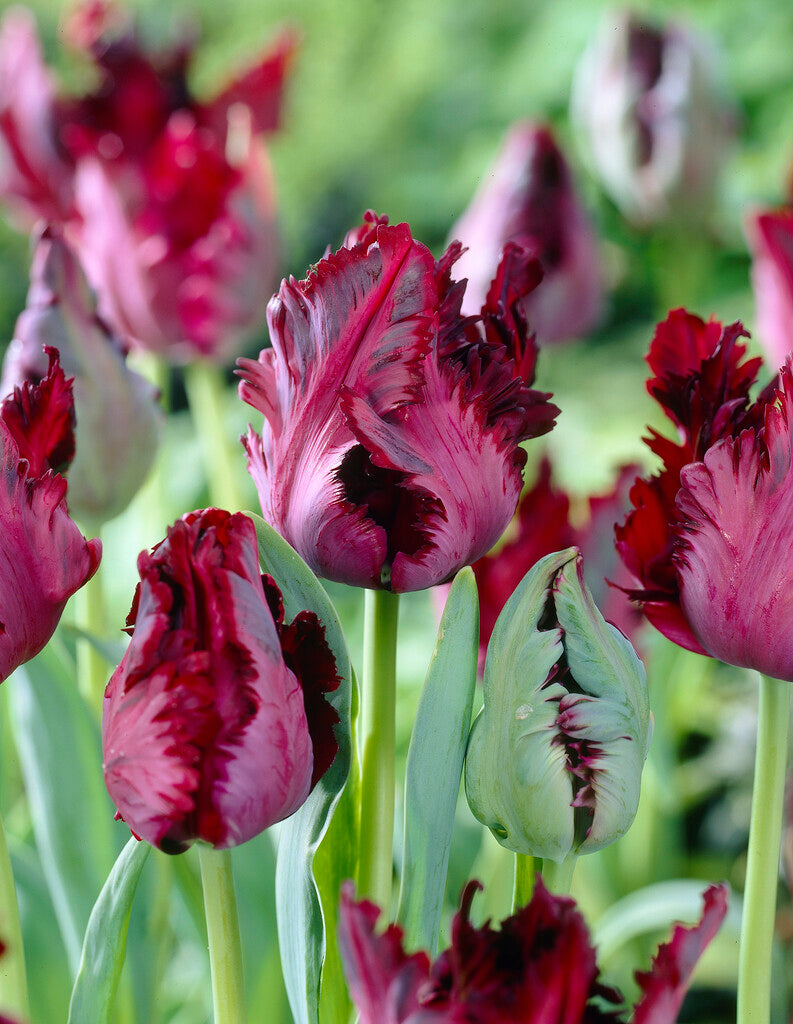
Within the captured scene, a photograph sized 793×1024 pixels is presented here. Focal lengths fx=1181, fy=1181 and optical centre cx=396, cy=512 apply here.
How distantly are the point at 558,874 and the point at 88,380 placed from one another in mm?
199

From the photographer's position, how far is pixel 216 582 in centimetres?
21

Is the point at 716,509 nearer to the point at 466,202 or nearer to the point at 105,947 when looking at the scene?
the point at 105,947

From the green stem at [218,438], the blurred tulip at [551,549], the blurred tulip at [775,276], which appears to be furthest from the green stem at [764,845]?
the green stem at [218,438]

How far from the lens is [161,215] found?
606mm

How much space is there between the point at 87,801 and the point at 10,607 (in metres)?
0.16

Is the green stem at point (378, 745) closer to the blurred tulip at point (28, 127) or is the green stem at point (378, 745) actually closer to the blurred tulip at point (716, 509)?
the blurred tulip at point (716, 509)

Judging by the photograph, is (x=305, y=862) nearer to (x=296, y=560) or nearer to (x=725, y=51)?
(x=296, y=560)

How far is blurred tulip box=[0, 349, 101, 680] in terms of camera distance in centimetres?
23

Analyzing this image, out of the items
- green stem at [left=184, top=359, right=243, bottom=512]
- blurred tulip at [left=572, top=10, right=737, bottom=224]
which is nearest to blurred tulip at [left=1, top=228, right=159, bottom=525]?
green stem at [left=184, top=359, right=243, bottom=512]

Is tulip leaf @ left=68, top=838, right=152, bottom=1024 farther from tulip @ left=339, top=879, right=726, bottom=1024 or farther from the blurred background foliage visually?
the blurred background foliage

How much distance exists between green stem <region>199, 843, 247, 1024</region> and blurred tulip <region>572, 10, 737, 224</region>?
60cm

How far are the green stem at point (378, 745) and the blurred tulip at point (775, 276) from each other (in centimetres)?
29

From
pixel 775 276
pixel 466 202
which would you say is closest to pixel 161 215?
pixel 775 276

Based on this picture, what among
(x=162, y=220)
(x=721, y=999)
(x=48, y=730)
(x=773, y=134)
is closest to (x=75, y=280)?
(x=48, y=730)
